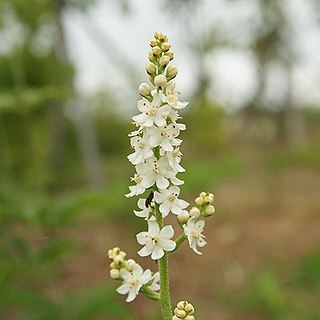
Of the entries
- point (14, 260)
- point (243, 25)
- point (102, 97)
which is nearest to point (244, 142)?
point (102, 97)

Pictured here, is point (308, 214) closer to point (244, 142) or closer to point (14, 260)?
point (14, 260)

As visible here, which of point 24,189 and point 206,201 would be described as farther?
point 24,189

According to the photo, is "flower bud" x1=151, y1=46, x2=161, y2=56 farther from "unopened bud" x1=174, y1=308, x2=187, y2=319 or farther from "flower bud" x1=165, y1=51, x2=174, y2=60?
"unopened bud" x1=174, y1=308, x2=187, y2=319

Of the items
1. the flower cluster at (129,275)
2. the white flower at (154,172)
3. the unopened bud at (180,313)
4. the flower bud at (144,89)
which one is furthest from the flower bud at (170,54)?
the unopened bud at (180,313)

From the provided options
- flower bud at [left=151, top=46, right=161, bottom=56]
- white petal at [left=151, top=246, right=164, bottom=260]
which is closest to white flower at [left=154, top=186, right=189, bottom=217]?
white petal at [left=151, top=246, right=164, bottom=260]

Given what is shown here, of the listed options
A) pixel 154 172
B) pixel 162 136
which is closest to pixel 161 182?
pixel 154 172

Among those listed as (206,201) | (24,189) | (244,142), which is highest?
(206,201)
